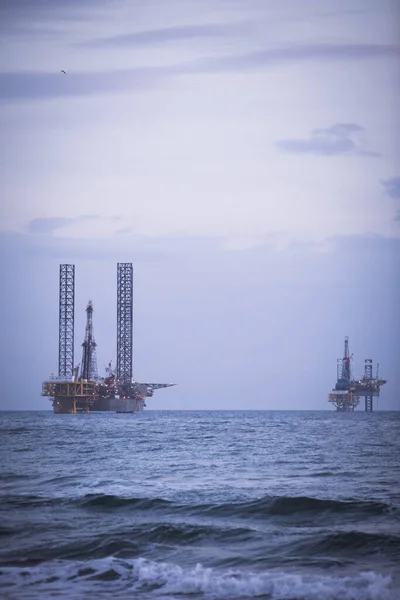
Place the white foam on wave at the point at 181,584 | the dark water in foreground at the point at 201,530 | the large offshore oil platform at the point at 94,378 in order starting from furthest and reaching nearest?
the large offshore oil platform at the point at 94,378
the dark water in foreground at the point at 201,530
the white foam on wave at the point at 181,584

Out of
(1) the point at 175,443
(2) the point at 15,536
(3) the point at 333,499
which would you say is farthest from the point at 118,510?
(1) the point at 175,443

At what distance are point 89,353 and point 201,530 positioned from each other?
5680 inches

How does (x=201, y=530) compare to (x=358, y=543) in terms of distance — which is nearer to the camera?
(x=358, y=543)

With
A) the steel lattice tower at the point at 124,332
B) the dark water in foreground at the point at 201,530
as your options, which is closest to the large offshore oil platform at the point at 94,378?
the steel lattice tower at the point at 124,332

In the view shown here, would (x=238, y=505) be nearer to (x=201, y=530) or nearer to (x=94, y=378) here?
(x=201, y=530)

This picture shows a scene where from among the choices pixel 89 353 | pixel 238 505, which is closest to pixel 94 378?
pixel 89 353

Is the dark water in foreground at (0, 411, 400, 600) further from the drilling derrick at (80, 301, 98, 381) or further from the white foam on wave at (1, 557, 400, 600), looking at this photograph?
the drilling derrick at (80, 301, 98, 381)

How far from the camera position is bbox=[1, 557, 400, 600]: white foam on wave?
16.2m

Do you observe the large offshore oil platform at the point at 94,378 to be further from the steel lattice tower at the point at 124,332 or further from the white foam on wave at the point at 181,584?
the white foam on wave at the point at 181,584

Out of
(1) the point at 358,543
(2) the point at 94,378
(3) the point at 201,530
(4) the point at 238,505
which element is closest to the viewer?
(1) the point at 358,543

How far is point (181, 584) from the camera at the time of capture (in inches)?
672

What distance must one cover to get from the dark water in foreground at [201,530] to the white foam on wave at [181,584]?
3 centimetres

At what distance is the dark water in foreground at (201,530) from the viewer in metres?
16.9

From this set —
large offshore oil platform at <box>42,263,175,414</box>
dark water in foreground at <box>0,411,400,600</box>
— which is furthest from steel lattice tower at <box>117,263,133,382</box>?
dark water in foreground at <box>0,411,400,600</box>
